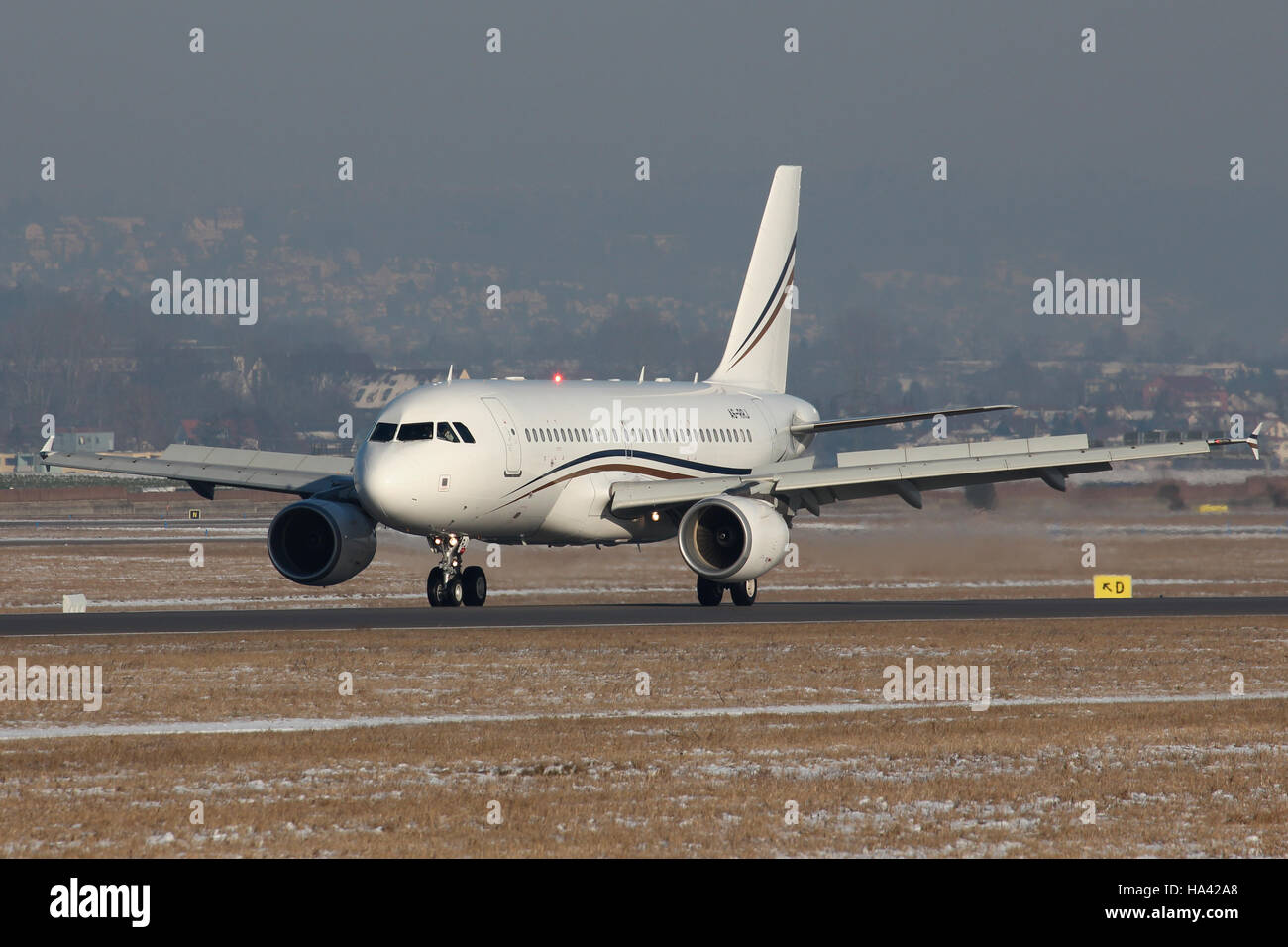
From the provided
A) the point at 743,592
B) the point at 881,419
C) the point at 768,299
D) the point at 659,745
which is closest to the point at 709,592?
the point at 743,592

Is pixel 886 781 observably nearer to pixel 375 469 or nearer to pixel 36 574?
pixel 375 469

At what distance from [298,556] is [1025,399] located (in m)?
113

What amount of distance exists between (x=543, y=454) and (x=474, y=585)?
326 cm

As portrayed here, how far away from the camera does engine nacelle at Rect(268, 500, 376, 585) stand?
40281 mm

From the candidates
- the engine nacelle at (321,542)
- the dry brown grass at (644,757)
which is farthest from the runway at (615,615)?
the dry brown grass at (644,757)

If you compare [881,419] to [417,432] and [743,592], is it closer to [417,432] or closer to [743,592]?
[743,592]

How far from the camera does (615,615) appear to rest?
37.2 metres

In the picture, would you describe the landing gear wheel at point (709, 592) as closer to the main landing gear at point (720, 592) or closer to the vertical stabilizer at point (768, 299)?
the main landing gear at point (720, 592)

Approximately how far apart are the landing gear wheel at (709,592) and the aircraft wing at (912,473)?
191 cm

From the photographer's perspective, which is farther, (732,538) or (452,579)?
(732,538)

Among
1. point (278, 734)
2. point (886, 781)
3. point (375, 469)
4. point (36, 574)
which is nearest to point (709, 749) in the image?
point (886, 781)

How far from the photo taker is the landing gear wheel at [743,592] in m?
40.7
